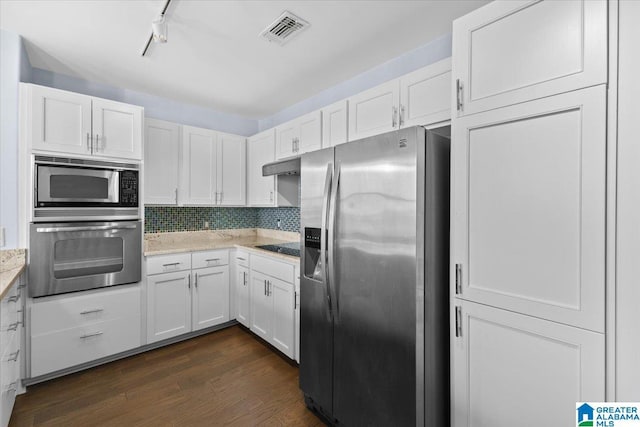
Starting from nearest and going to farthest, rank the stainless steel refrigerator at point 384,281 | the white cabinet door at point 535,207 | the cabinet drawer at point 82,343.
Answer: the white cabinet door at point 535,207 < the stainless steel refrigerator at point 384,281 < the cabinet drawer at point 82,343

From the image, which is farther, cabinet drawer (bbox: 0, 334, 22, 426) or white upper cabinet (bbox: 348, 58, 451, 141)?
white upper cabinet (bbox: 348, 58, 451, 141)

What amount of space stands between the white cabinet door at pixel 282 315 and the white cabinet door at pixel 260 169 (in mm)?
1085

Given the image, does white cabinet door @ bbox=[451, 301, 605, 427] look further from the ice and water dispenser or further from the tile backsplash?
the tile backsplash

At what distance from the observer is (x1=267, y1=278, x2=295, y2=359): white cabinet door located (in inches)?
99.6

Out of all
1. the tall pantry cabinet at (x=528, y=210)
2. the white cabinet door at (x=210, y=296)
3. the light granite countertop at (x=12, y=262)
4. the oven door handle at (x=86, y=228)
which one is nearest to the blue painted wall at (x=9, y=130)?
the light granite countertop at (x=12, y=262)

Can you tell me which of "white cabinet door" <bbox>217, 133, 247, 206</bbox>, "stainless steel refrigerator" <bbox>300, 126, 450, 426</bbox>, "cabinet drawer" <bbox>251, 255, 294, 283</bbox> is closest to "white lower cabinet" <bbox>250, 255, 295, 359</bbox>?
"cabinet drawer" <bbox>251, 255, 294, 283</bbox>

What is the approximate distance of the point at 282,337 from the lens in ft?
8.67

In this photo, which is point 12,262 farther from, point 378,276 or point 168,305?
point 378,276

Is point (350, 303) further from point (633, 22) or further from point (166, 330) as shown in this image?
point (166, 330)

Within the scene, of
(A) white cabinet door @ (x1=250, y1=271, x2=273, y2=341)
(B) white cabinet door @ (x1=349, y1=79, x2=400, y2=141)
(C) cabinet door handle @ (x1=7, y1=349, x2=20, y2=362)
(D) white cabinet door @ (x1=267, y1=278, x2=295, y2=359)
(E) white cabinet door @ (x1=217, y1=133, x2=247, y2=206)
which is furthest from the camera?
(E) white cabinet door @ (x1=217, y1=133, x2=247, y2=206)

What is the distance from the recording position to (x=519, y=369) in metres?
1.21

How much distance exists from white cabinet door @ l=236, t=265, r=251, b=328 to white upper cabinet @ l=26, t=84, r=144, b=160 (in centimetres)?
153

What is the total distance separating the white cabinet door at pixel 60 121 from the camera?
2316 mm

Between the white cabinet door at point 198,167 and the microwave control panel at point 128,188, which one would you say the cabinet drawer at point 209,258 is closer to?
the white cabinet door at point 198,167
